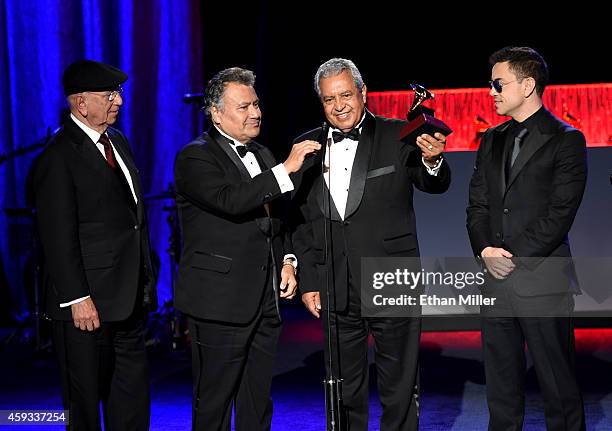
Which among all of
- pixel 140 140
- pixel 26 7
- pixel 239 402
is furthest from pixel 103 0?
pixel 239 402

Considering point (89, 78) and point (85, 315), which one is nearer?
point (85, 315)

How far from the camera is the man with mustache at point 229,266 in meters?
3.05

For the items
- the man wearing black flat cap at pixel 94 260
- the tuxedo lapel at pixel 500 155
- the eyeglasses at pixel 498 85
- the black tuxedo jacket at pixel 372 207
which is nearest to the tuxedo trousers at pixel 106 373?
the man wearing black flat cap at pixel 94 260

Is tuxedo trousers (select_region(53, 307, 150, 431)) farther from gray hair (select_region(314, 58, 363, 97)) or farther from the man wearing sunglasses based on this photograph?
the man wearing sunglasses

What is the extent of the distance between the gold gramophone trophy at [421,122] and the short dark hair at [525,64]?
54cm

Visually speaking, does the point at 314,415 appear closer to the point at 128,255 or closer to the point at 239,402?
the point at 239,402

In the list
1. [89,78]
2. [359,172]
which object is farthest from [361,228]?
[89,78]

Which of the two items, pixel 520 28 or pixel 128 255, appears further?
pixel 520 28

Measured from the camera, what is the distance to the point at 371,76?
7.72m

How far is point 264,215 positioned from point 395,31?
4.93 meters

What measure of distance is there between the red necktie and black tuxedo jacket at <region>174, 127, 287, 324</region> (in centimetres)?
24

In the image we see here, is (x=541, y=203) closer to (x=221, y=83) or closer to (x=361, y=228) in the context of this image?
(x=361, y=228)

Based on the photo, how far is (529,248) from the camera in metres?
3.20

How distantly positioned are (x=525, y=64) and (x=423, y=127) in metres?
0.68
